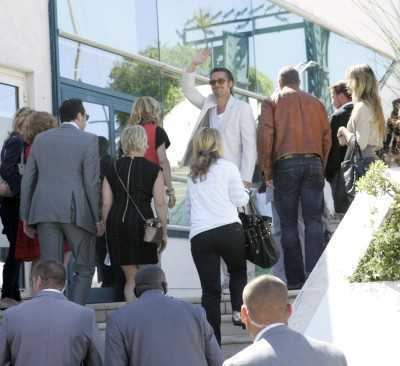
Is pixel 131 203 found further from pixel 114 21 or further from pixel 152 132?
pixel 114 21

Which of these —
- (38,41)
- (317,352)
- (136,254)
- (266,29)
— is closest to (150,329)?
(317,352)

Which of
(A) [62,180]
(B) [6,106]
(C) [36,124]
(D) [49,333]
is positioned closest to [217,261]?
(A) [62,180]

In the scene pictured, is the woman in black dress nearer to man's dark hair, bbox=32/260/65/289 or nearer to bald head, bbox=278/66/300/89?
bald head, bbox=278/66/300/89

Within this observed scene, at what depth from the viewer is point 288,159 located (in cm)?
1005

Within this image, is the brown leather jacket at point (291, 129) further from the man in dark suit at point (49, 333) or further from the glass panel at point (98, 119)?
the man in dark suit at point (49, 333)

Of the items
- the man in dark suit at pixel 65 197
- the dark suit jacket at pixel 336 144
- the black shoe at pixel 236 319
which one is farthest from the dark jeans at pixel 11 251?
the dark suit jacket at pixel 336 144

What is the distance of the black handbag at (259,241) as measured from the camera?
370 inches

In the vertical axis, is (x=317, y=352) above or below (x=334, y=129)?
below

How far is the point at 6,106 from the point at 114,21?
223 cm

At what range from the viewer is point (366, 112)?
32.8ft

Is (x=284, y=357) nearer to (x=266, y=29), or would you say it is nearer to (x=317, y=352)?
(x=317, y=352)

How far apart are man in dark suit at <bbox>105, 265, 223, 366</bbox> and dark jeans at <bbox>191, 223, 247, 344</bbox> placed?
6.06 feet

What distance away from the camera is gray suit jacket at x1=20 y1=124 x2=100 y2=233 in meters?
9.08

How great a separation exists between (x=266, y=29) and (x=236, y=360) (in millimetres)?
13361
